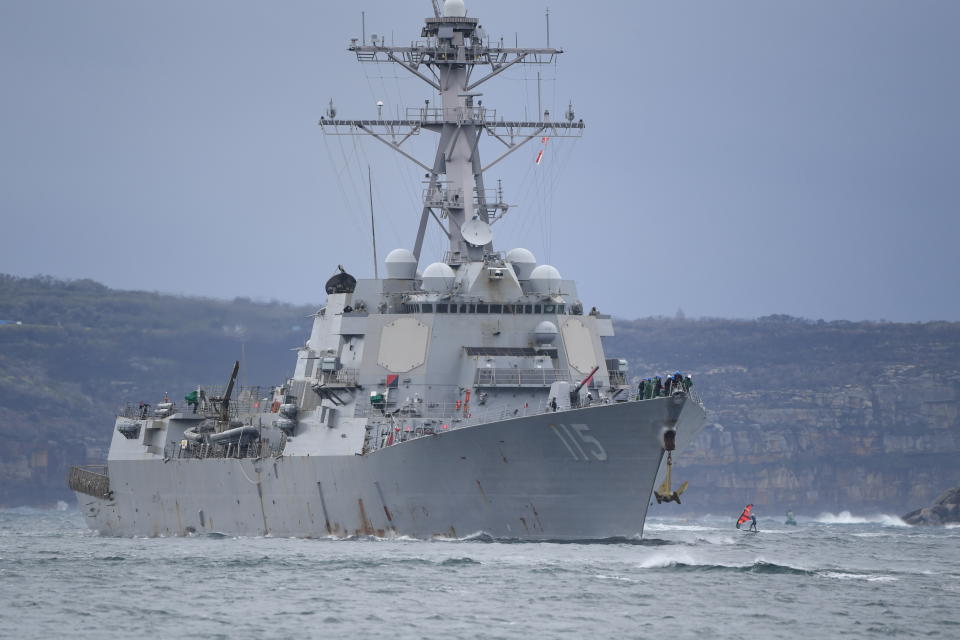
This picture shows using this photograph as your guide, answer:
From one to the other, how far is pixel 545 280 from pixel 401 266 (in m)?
3.39

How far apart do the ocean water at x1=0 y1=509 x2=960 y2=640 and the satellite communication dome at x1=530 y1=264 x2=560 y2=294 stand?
21.3 feet

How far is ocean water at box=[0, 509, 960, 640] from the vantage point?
81.8 feet

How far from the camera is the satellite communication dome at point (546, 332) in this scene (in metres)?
37.8

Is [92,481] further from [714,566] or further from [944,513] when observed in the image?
[944,513]

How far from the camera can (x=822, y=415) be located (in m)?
124

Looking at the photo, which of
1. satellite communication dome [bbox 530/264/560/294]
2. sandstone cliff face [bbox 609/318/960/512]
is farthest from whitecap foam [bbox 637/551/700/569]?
sandstone cliff face [bbox 609/318/960/512]

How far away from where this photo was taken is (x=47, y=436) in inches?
4316

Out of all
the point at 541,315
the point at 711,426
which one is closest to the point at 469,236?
the point at 541,315

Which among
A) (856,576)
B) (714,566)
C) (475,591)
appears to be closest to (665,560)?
(714,566)

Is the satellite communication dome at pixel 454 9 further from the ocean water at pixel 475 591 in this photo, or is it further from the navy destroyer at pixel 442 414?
the ocean water at pixel 475 591

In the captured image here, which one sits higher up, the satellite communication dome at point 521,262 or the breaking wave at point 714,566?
the satellite communication dome at point 521,262

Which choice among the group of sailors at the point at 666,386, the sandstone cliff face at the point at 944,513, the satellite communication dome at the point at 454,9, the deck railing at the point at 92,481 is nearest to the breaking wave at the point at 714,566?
the group of sailors at the point at 666,386

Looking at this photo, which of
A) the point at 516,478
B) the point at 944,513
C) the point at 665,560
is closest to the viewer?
the point at 665,560

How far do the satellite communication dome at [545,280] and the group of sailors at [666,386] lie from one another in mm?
5402
